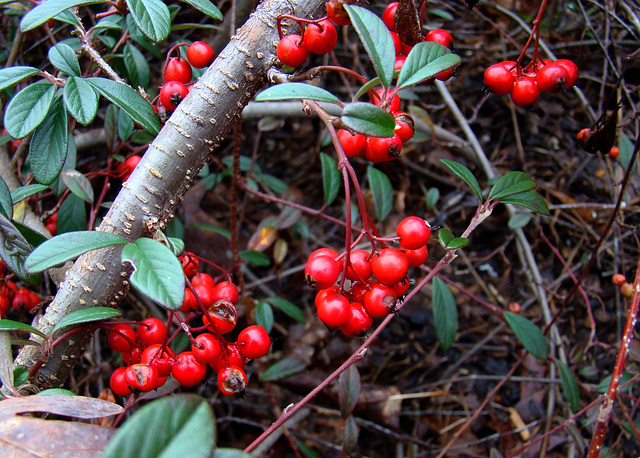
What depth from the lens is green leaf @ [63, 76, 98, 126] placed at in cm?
117

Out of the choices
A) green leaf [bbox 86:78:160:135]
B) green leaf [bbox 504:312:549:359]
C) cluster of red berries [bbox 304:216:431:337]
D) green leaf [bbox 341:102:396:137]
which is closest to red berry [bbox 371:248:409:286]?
cluster of red berries [bbox 304:216:431:337]

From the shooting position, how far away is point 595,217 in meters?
2.55

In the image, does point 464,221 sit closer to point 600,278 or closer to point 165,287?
point 600,278

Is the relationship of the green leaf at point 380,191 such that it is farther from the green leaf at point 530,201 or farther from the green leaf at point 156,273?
the green leaf at point 156,273

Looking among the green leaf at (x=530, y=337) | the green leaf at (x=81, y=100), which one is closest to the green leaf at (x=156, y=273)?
the green leaf at (x=81, y=100)

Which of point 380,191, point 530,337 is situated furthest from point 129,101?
point 530,337

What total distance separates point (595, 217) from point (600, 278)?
362 millimetres

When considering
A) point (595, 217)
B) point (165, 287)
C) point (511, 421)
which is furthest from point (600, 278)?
point (165, 287)

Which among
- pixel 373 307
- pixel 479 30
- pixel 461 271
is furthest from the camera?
pixel 479 30

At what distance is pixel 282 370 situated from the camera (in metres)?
1.98

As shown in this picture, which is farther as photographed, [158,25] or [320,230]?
[320,230]

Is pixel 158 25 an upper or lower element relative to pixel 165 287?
upper

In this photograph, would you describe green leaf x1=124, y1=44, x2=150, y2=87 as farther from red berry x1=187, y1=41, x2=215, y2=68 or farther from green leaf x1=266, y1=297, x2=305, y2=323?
Result: green leaf x1=266, y1=297, x2=305, y2=323

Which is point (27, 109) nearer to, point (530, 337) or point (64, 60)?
point (64, 60)
